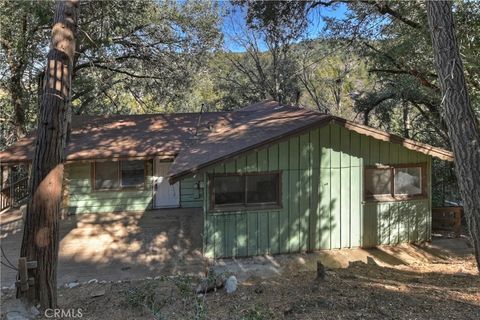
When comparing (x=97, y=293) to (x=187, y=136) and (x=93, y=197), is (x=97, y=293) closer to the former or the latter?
(x=93, y=197)

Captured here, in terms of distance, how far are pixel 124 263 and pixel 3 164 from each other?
19.9 ft

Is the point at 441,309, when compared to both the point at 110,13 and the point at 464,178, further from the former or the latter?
the point at 110,13

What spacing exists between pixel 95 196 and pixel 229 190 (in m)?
6.02

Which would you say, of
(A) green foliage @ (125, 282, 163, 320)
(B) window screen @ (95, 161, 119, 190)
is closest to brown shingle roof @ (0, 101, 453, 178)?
(B) window screen @ (95, 161, 119, 190)

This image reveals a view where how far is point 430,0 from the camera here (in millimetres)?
5254

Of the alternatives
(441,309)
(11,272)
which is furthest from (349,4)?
(11,272)

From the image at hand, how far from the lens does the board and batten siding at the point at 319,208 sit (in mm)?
8773

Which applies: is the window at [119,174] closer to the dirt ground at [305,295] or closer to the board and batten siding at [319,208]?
the board and batten siding at [319,208]

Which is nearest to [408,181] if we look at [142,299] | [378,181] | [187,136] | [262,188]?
[378,181]

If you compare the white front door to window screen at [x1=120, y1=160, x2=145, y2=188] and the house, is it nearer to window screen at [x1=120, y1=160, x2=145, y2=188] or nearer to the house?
window screen at [x1=120, y1=160, x2=145, y2=188]

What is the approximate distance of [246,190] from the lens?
29.5ft

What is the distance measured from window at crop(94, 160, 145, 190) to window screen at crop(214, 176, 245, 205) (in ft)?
16.7

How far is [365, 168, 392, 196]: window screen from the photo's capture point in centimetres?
971

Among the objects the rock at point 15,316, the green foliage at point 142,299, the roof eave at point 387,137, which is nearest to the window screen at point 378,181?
the roof eave at point 387,137
